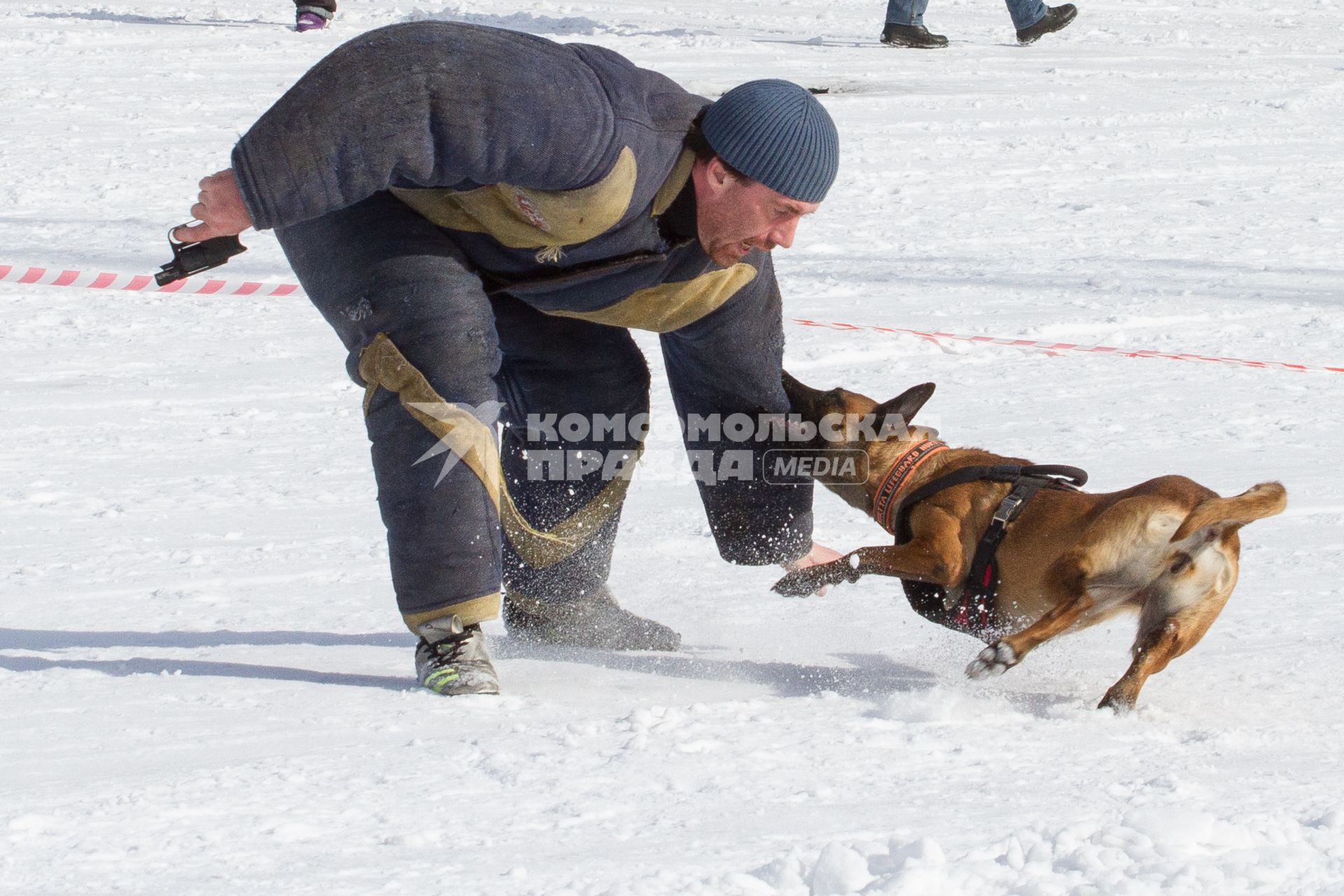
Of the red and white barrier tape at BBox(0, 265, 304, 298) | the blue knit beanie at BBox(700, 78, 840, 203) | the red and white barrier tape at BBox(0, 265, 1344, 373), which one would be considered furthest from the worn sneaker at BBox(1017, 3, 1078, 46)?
the blue knit beanie at BBox(700, 78, 840, 203)

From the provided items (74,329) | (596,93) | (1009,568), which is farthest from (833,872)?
(74,329)

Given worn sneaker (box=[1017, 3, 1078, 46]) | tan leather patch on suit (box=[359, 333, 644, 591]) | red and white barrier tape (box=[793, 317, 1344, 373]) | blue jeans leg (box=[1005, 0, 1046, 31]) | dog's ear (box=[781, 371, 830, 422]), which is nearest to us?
tan leather patch on suit (box=[359, 333, 644, 591])

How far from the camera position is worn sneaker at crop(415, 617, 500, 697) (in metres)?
2.93

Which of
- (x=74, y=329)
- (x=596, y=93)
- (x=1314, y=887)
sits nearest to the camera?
(x=1314, y=887)

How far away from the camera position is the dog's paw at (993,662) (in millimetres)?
3125

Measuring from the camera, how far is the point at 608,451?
139 inches

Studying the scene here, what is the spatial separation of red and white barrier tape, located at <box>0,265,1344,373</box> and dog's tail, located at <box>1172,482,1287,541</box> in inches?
110

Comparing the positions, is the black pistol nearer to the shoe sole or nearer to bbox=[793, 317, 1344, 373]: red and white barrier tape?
bbox=[793, 317, 1344, 373]: red and white barrier tape

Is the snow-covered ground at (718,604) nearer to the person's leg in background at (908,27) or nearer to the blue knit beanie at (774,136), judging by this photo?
the blue knit beanie at (774,136)

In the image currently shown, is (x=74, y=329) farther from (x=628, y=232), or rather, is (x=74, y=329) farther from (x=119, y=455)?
(x=628, y=232)

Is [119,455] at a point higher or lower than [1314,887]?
lower

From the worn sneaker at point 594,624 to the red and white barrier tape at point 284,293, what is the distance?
2674 mm

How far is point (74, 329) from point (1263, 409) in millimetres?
4683

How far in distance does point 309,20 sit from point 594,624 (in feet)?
29.1
